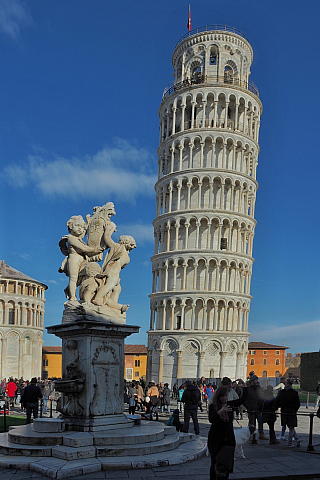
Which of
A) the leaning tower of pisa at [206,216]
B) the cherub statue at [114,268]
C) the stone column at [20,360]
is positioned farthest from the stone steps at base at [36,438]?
the stone column at [20,360]

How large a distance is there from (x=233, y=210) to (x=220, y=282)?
8.14m

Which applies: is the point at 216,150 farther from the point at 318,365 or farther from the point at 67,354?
the point at 67,354

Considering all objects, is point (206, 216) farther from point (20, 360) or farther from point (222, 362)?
point (20, 360)

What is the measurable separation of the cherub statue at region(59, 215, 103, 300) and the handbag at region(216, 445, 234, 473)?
19.0 ft

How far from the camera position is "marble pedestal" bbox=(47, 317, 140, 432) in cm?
1005

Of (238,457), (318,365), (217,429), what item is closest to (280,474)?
(238,457)

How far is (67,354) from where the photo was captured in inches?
420

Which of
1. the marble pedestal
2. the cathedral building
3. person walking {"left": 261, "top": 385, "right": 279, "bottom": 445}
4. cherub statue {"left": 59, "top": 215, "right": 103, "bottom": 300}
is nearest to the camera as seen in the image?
the marble pedestal

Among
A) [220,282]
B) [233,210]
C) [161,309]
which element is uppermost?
[233,210]

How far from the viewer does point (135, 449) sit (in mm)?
9305

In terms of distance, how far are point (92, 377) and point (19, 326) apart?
74.2 meters

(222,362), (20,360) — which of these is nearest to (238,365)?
(222,362)

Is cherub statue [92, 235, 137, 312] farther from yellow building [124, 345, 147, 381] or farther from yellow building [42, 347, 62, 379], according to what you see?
yellow building [124, 345, 147, 381]

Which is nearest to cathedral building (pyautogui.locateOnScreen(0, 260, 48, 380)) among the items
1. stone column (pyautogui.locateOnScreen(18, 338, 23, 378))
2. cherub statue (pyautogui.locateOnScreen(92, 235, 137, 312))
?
stone column (pyautogui.locateOnScreen(18, 338, 23, 378))
